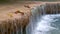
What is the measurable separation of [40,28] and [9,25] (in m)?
1.70

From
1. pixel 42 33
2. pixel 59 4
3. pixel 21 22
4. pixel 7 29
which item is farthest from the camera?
pixel 59 4

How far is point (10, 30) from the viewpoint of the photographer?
2385 millimetres

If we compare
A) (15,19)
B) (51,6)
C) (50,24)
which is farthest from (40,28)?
(15,19)

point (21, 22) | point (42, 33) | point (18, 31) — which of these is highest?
point (21, 22)

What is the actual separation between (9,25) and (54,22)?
2.30 meters

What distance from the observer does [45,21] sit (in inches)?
180

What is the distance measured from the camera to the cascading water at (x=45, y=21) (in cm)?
361

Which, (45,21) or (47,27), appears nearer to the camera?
(47,27)

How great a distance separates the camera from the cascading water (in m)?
3.61

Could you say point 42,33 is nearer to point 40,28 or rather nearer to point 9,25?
point 40,28

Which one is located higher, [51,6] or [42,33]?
[51,6]

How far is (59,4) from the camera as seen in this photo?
Answer: 4863 millimetres

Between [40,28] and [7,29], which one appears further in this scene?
[40,28]

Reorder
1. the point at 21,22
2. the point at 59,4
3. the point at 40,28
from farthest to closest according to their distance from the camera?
the point at 59,4
the point at 40,28
the point at 21,22
